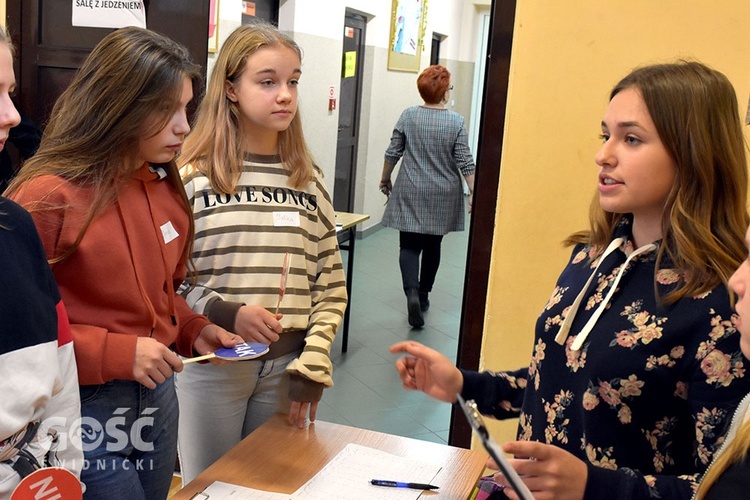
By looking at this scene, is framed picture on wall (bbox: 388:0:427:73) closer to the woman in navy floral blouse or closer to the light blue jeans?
the light blue jeans

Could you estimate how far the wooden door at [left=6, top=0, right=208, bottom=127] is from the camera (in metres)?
2.80

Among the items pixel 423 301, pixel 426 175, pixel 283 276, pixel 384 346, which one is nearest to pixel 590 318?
pixel 283 276

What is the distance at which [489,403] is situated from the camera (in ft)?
4.62

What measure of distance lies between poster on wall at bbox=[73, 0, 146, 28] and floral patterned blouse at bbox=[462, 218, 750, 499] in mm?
2163

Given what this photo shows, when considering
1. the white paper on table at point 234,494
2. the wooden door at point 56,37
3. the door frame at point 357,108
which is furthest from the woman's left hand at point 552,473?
the door frame at point 357,108

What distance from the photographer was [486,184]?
7.66 feet

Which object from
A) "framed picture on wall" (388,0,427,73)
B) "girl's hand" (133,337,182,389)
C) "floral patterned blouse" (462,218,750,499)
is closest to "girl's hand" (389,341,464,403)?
"floral patterned blouse" (462,218,750,499)

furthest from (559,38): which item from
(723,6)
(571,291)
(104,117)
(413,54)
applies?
(413,54)

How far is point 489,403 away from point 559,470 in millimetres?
403

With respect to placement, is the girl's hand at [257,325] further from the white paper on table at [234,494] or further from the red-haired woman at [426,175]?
the red-haired woman at [426,175]

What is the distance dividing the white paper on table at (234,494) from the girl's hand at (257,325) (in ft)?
1.17

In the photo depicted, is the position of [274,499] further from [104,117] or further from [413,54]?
[413,54]

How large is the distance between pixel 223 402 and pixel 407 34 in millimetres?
6585

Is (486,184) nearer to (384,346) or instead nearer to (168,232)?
(168,232)
